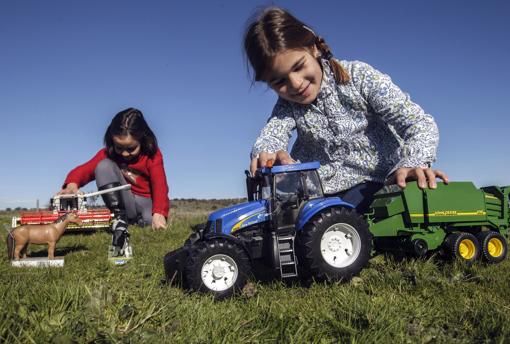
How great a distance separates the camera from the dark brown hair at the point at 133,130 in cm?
846

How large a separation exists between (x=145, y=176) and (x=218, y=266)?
645cm

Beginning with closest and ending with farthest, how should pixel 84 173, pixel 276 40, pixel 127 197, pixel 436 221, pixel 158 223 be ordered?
pixel 276 40 < pixel 436 221 < pixel 158 223 < pixel 84 173 < pixel 127 197

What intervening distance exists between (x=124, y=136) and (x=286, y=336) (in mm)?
6646

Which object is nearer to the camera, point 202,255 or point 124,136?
point 202,255

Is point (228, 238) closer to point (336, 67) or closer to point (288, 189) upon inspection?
point (288, 189)

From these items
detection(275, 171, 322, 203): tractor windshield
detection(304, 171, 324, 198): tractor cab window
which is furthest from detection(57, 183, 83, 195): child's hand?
detection(304, 171, 324, 198): tractor cab window

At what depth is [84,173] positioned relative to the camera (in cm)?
959

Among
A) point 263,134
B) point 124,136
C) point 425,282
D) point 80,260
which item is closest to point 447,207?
point 425,282

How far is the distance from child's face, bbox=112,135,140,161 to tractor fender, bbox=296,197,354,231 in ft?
17.4

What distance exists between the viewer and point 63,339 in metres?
2.15

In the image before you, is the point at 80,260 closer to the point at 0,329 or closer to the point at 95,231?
the point at 95,231

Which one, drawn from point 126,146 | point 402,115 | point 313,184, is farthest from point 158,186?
point 402,115

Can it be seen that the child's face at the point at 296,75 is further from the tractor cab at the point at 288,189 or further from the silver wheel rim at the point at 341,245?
the silver wheel rim at the point at 341,245

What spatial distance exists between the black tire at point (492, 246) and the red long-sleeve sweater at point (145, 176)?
6.02m
